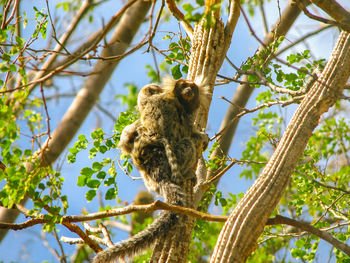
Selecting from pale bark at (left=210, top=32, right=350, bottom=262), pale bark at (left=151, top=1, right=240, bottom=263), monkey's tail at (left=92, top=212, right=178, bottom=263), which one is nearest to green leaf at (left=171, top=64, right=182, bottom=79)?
pale bark at (left=151, top=1, right=240, bottom=263)

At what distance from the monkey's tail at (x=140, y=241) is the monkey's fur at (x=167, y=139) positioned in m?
0.30

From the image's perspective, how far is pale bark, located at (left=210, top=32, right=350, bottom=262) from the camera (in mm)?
3006

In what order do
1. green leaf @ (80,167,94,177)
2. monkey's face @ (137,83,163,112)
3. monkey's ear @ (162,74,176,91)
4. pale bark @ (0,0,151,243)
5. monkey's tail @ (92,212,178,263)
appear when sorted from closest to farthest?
monkey's tail @ (92,212,178,263), green leaf @ (80,167,94,177), monkey's face @ (137,83,163,112), monkey's ear @ (162,74,176,91), pale bark @ (0,0,151,243)

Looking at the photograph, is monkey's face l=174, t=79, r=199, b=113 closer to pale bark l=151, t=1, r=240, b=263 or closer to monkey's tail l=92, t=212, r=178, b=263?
pale bark l=151, t=1, r=240, b=263

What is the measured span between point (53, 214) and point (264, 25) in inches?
363

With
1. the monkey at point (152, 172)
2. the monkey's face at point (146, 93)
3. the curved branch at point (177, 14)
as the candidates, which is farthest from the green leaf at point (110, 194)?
the curved branch at point (177, 14)

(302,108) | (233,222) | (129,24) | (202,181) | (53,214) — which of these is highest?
(129,24)

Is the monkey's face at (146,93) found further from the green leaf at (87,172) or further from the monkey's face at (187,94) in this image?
the green leaf at (87,172)

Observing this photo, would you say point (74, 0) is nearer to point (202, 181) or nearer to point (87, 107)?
point (87, 107)

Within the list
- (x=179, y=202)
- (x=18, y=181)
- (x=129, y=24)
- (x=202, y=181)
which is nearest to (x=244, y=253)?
(x=179, y=202)

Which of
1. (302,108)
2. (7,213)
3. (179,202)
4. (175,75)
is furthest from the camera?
(7,213)

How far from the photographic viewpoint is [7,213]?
555 centimetres

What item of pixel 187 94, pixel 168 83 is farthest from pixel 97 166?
pixel 168 83

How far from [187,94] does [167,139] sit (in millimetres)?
666
